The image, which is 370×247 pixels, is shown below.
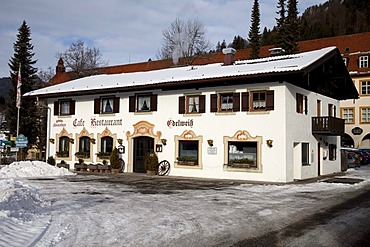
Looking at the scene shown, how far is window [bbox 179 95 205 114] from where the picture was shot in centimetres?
2228

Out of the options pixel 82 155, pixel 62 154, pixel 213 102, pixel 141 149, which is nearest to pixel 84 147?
pixel 82 155

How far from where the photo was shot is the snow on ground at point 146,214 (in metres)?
7.67

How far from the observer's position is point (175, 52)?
50438mm

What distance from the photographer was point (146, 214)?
10.2 m

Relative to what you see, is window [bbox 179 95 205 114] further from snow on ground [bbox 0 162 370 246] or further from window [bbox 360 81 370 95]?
window [bbox 360 81 370 95]

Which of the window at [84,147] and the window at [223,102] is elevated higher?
the window at [223,102]

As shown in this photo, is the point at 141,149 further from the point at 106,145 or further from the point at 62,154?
the point at 62,154

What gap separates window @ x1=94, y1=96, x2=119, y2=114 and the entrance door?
252 cm

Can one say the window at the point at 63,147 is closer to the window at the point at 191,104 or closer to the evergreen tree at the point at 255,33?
the window at the point at 191,104

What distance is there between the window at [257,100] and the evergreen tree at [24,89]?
27.9 metres

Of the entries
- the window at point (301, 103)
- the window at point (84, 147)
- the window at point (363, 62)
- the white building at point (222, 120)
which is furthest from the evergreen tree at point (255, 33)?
the window at point (84, 147)

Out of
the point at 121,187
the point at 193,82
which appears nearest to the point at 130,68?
the point at 193,82

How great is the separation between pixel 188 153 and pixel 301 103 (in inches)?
256

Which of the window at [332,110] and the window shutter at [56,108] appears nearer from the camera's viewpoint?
the window at [332,110]
